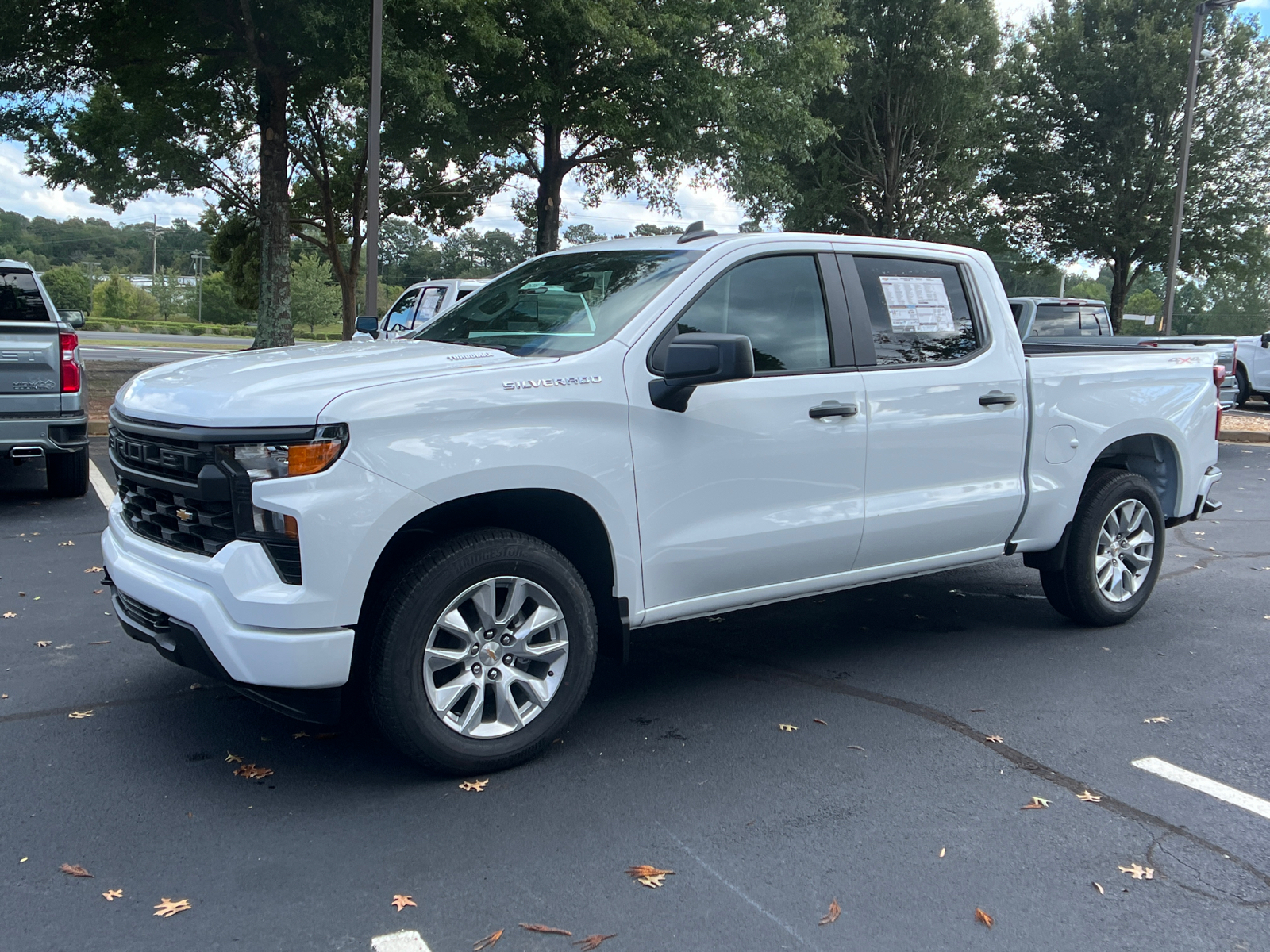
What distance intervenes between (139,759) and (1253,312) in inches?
1492

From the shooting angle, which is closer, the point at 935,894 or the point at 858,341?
the point at 935,894

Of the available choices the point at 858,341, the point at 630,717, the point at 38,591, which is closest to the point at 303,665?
the point at 630,717

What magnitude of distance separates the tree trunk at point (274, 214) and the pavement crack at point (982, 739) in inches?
605

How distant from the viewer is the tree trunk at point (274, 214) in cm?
1920

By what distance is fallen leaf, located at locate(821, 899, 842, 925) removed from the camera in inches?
117

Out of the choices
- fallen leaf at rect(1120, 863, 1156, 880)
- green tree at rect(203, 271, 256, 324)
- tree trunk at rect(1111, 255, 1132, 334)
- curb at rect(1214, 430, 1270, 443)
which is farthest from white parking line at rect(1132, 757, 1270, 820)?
green tree at rect(203, 271, 256, 324)

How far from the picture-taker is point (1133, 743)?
4.28 metres

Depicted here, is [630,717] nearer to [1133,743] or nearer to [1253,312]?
[1133,743]

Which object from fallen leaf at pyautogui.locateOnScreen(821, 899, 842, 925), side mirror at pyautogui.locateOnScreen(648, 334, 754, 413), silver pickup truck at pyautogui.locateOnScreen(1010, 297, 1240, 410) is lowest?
fallen leaf at pyautogui.locateOnScreen(821, 899, 842, 925)

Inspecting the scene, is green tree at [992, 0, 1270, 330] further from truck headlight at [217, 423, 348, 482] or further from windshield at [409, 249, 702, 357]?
truck headlight at [217, 423, 348, 482]

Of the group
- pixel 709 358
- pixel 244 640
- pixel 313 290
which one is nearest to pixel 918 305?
pixel 709 358

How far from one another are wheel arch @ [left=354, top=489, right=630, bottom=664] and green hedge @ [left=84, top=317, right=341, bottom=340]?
5952 centimetres

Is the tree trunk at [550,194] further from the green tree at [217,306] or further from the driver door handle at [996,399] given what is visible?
the green tree at [217,306]

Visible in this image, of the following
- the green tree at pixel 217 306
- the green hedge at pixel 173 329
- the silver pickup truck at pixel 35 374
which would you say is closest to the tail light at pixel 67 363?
the silver pickup truck at pixel 35 374
